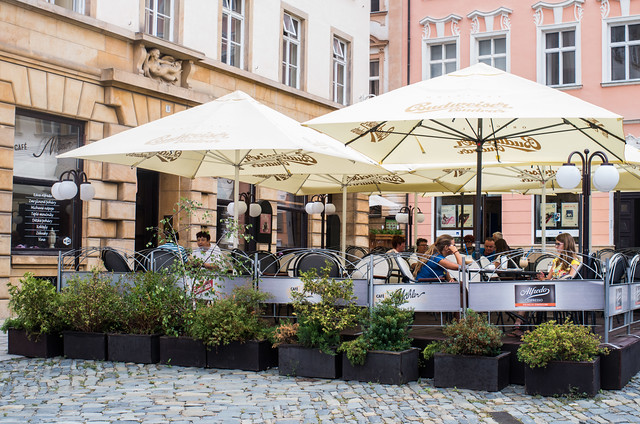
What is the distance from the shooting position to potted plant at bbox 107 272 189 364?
8.66 m

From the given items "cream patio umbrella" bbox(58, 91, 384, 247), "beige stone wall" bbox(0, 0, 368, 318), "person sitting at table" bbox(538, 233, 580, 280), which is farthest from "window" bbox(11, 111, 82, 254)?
"person sitting at table" bbox(538, 233, 580, 280)

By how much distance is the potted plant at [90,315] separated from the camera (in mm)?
8898

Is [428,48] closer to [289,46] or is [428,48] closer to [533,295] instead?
[289,46]

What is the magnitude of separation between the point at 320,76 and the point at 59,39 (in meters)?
9.64

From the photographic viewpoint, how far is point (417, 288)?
8.04 m

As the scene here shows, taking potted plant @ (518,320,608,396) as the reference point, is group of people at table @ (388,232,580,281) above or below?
above

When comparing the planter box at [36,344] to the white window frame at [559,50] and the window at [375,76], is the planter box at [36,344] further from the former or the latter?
the window at [375,76]

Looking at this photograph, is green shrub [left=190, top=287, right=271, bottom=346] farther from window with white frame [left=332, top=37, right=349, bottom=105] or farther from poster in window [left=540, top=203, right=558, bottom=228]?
poster in window [left=540, top=203, right=558, bottom=228]

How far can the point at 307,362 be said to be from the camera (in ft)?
26.1

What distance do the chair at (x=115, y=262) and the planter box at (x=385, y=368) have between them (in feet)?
11.3

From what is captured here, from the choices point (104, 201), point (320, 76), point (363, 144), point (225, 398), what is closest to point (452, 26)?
point (320, 76)

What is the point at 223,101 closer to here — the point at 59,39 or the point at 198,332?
the point at 198,332

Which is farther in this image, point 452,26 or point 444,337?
point 452,26

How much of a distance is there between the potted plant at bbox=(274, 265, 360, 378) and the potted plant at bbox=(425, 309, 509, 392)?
3.13 ft
